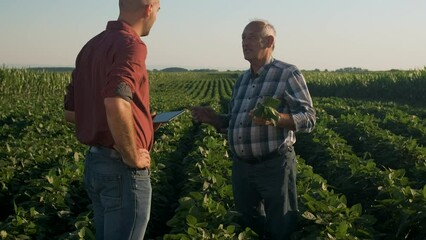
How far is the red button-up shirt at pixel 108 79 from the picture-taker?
2494mm

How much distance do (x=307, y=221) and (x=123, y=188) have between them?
212 centimetres

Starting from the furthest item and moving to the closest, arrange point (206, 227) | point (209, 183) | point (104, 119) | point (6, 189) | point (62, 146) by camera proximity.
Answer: point (62, 146)
point (6, 189)
point (209, 183)
point (206, 227)
point (104, 119)

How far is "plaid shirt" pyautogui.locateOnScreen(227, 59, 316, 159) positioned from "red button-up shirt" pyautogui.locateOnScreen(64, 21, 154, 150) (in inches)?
53.1

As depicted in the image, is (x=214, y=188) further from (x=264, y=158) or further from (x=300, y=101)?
(x=300, y=101)

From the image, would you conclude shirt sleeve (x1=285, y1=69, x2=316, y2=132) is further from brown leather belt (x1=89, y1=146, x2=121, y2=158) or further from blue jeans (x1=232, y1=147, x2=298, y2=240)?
brown leather belt (x1=89, y1=146, x2=121, y2=158)

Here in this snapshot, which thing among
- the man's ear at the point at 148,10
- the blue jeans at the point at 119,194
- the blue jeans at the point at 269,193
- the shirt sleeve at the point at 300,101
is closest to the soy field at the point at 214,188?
the blue jeans at the point at 269,193

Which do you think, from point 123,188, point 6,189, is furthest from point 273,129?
point 6,189

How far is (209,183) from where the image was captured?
5.42 m

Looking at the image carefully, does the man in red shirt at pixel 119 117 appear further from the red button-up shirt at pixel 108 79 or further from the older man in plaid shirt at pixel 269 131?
the older man in plaid shirt at pixel 269 131

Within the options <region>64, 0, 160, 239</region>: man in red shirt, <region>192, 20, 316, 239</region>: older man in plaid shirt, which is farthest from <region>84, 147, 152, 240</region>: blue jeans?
<region>192, 20, 316, 239</region>: older man in plaid shirt

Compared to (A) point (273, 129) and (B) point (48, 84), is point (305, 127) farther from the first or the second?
(B) point (48, 84)

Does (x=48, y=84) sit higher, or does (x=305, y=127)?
(x=305, y=127)

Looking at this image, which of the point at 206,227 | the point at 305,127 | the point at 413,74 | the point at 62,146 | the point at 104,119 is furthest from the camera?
the point at 413,74

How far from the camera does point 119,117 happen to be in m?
2.44
